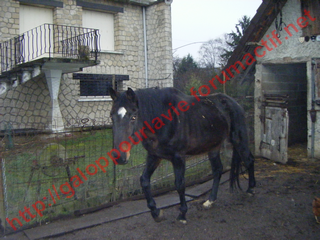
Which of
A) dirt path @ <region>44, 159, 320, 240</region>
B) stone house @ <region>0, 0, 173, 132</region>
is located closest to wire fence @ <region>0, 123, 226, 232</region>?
dirt path @ <region>44, 159, 320, 240</region>

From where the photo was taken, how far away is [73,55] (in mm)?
11406

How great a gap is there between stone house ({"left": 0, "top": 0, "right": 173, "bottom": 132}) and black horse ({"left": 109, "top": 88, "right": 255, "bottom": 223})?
4624 millimetres

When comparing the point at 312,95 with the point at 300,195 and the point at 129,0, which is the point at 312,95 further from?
the point at 129,0

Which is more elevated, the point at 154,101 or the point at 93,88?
the point at 93,88

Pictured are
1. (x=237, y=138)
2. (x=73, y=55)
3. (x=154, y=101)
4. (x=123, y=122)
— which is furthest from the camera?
(x=73, y=55)

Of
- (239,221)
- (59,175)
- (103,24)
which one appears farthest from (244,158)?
(103,24)

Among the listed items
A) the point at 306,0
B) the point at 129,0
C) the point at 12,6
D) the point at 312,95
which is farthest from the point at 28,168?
the point at 129,0

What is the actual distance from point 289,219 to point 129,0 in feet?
39.5

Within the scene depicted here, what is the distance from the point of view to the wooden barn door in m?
7.57

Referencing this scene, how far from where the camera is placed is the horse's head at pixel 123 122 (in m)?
3.39

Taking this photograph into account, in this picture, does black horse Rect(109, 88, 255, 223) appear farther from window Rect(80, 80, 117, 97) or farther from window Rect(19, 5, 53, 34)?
window Rect(19, 5, 53, 34)

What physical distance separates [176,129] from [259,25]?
5.22 metres

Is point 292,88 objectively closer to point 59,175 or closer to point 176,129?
point 176,129

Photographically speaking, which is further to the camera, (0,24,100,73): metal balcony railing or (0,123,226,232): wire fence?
(0,24,100,73): metal balcony railing
